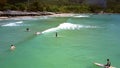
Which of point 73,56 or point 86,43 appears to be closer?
point 73,56

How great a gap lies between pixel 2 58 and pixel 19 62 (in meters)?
2.51

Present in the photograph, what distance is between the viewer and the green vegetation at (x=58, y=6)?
4498 inches

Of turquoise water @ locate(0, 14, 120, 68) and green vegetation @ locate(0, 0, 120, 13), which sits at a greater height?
turquoise water @ locate(0, 14, 120, 68)

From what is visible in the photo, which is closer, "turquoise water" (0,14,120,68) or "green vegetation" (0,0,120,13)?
"turquoise water" (0,14,120,68)

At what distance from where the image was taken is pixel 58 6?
438 ft

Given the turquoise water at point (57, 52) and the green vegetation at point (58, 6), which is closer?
the turquoise water at point (57, 52)

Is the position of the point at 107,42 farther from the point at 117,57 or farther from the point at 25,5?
the point at 25,5

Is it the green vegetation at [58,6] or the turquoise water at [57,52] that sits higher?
the turquoise water at [57,52]

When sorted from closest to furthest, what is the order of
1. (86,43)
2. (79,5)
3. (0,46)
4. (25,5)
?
(0,46) < (86,43) < (25,5) < (79,5)

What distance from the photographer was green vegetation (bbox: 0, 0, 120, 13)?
11425cm

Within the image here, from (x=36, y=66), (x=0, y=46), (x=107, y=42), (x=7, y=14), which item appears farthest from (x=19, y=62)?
(x=7, y=14)

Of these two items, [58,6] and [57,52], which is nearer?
[57,52]

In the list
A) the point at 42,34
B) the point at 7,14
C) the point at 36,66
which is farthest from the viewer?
the point at 7,14

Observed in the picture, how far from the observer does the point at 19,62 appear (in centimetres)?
3133
